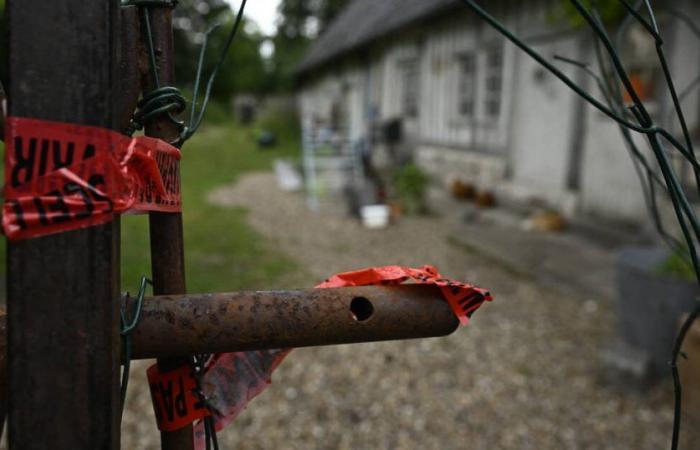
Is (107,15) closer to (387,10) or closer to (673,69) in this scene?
(673,69)

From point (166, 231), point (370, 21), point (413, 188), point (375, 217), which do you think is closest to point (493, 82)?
point (413, 188)

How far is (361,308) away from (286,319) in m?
0.12

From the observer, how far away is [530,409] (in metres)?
3.21

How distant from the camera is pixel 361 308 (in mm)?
908

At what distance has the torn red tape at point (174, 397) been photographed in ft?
3.10

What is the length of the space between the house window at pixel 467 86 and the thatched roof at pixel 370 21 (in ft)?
2.96

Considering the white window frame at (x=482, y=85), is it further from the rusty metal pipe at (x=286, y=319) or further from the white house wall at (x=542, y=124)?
the rusty metal pipe at (x=286, y=319)

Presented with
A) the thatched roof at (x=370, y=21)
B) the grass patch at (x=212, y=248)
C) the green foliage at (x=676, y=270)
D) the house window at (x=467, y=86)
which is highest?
the thatched roof at (x=370, y=21)

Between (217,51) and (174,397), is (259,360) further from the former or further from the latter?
(217,51)

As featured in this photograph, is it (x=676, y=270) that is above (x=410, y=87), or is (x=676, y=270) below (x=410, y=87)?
below

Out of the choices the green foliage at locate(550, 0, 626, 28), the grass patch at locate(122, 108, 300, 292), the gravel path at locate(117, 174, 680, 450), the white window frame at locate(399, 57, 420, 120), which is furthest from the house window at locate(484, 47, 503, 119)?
the gravel path at locate(117, 174, 680, 450)

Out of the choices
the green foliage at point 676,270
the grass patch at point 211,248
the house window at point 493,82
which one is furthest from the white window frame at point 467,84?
the green foliage at point 676,270

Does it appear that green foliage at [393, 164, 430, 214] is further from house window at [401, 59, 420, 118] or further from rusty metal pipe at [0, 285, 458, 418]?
rusty metal pipe at [0, 285, 458, 418]

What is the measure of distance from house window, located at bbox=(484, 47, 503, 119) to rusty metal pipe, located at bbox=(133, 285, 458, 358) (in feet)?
26.4
